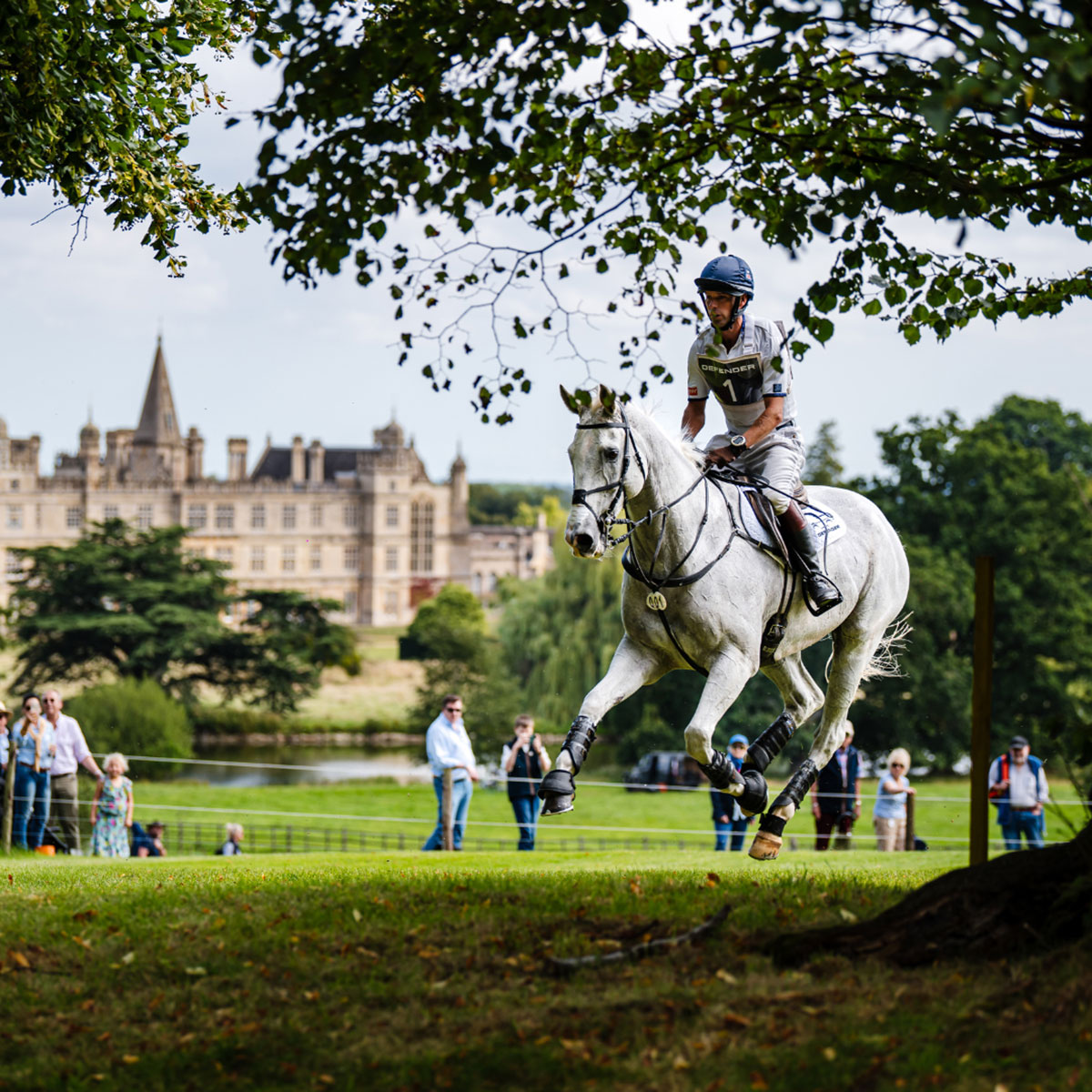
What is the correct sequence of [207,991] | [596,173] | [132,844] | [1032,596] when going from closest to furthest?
[207,991] < [596,173] < [132,844] < [1032,596]

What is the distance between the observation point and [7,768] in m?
16.3

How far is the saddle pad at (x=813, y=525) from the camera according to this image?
9023 millimetres

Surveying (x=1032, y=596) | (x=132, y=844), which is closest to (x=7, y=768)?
(x=132, y=844)

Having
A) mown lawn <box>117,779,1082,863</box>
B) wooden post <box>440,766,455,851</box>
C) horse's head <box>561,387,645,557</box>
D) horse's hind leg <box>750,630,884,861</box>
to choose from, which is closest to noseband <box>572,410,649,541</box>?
horse's head <box>561,387,645,557</box>

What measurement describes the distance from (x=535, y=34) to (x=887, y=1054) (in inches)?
178

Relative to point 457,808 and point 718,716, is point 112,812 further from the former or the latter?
point 718,716

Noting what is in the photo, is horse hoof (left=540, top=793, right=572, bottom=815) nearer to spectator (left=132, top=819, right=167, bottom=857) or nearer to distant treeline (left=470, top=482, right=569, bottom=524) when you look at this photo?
spectator (left=132, top=819, right=167, bottom=857)

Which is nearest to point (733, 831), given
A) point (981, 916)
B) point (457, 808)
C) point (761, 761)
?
point (457, 808)

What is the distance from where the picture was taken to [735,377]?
912cm

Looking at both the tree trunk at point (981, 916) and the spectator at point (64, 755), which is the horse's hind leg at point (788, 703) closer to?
the tree trunk at point (981, 916)

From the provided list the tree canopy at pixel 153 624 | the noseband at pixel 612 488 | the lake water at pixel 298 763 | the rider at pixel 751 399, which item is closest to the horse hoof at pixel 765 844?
the rider at pixel 751 399

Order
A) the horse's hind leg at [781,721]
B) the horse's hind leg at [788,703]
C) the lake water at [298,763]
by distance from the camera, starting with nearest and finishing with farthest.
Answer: the horse's hind leg at [781,721] → the horse's hind leg at [788,703] → the lake water at [298,763]

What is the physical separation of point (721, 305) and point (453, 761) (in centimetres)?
909

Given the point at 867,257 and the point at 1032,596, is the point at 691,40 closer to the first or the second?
the point at 867,257
